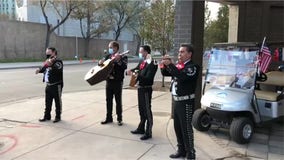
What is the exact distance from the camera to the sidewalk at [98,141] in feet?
18.3

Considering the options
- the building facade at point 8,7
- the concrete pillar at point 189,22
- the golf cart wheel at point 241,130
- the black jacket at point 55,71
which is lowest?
the golf cart wheel at point 241,130

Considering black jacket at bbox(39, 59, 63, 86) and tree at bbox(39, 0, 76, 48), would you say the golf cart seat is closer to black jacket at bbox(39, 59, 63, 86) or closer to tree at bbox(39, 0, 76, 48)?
black jacket at bbox(39, 59, 63, 86)

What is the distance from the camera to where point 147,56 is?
620 centimetres

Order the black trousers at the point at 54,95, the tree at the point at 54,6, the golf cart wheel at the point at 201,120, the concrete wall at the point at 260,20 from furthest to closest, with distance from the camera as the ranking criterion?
the tree at the point at 54,6, the concrete wall at the point at 260,20, the black trousers at the point at 54,95, the golf cart wheel at the point at 201,120

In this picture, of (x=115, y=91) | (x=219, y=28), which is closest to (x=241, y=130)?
(x=115, y=91)

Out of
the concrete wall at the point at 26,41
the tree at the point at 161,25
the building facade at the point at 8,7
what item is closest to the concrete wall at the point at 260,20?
the tree at the point at 161,25

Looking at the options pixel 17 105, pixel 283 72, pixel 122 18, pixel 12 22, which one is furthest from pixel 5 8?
pixel 283 72

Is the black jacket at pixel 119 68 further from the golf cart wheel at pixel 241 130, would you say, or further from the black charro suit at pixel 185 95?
the golf cart wheel at pixel 241 130

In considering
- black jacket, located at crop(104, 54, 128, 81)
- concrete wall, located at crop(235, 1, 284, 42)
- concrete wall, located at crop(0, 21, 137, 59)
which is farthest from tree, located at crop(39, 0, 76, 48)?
black jacket, located at crop(104, 54, 128, 81)

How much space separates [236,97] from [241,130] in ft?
1.99

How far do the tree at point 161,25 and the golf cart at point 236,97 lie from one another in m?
8.19

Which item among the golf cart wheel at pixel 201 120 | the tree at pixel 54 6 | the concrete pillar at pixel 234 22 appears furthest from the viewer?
the tree at pixel 54 6

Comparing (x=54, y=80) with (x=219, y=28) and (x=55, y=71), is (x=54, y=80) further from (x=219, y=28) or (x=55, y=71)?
(x=219, y=28)

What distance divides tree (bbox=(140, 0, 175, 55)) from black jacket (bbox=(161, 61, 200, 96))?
34.6ft
